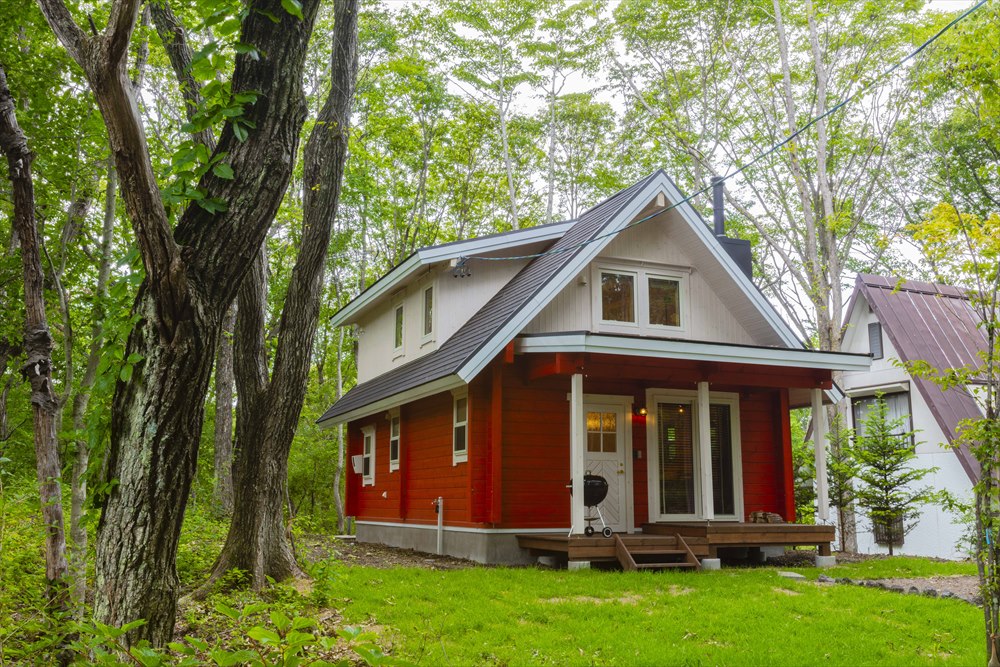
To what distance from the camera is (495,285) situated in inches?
576

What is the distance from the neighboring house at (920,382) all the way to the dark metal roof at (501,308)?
21.7 ft

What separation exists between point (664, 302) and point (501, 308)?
3.01 meters

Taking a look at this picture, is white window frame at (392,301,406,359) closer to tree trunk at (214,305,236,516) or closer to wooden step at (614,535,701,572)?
tree trunk at (214,305,236,516)

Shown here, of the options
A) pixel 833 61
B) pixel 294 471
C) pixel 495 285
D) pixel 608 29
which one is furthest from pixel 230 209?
pixel 294 471

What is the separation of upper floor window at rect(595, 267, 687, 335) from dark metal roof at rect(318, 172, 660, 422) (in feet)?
3.08

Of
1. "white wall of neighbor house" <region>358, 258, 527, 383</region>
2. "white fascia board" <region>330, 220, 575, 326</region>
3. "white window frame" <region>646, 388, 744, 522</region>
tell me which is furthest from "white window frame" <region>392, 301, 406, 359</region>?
"white window frame" <region>646, 388, 744, 522</region>

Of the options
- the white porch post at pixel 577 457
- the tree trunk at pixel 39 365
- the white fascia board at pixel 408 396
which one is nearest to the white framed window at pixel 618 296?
the white porch post at pixel 577 457

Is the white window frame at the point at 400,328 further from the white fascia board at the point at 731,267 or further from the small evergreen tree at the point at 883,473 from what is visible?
the small evergreen tree at the point at 883,473

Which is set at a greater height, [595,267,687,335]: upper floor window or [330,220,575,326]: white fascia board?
[330,220,575,326]: white fascia board

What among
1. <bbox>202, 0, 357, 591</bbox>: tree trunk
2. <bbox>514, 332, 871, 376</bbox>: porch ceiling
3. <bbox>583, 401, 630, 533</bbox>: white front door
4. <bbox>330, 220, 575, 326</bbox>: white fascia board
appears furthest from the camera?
<bbox>330, 220, 575, 326</bbox>: white fascia board

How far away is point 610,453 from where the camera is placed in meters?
13.1

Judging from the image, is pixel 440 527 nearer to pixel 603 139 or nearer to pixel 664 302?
pixel 664 302

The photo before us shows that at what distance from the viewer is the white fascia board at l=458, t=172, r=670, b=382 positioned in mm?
10898

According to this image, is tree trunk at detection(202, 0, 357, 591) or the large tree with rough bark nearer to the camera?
the large tree with rough bark
